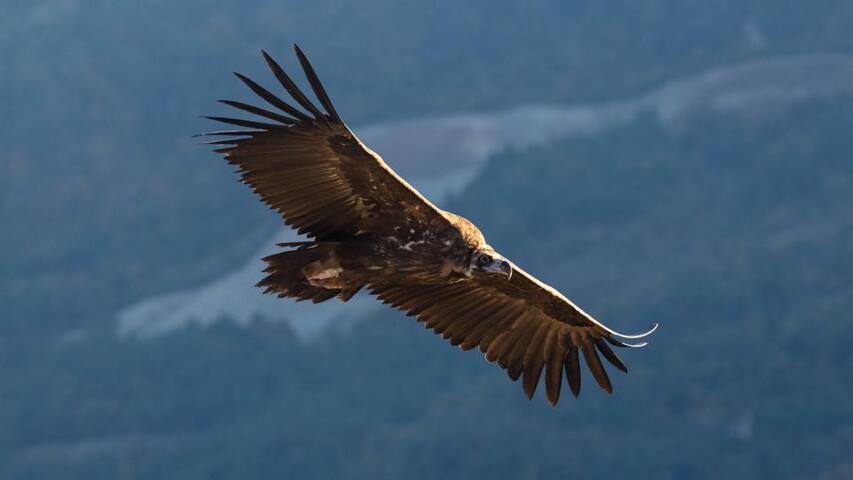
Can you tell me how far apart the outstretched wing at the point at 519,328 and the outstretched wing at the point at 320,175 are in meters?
2.13

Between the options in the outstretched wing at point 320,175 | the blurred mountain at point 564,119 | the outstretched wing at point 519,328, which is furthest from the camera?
the blurred mountain at point 564,119

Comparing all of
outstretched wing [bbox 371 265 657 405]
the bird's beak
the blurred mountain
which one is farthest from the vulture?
the blurred mountain

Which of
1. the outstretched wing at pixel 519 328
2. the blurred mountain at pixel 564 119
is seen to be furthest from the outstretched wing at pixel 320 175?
the blurred mountain at pixel 564 119

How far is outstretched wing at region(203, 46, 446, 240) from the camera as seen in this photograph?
70.9 ft

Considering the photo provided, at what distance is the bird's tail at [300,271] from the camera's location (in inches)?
870

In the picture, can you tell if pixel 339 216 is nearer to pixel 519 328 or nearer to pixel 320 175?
pixel 320 175

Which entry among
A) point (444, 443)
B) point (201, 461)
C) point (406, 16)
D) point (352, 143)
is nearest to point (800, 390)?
point (444, 443)

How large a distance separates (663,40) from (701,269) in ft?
77.1

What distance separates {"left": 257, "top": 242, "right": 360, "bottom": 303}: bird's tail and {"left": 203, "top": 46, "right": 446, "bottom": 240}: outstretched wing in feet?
0.75

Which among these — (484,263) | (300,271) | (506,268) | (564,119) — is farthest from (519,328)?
(564,119)

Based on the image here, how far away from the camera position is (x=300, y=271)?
22188 millimetres

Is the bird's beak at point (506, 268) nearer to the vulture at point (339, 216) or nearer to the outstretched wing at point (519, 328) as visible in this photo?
the vulture at point (339, 216)

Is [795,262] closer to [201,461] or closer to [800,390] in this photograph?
[800,390]

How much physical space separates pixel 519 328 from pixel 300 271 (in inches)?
129
